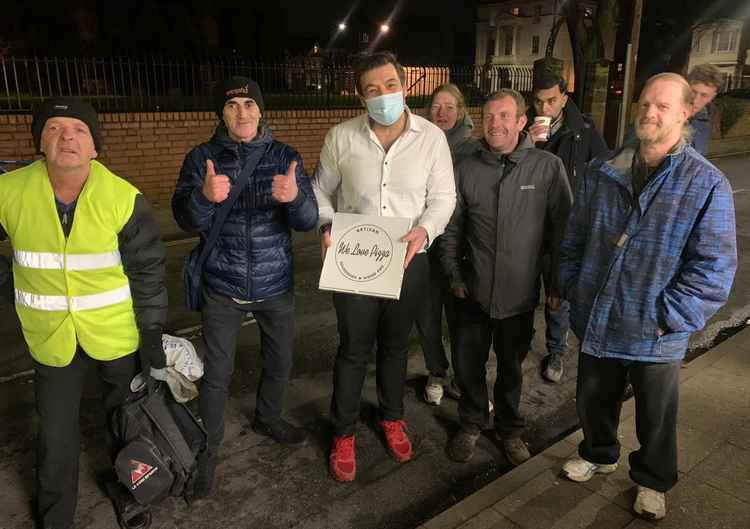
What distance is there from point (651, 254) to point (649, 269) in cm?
6

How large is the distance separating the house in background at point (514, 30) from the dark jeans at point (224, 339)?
5509cm

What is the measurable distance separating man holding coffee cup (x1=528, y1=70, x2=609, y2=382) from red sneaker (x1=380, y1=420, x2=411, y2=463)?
51.7 inches

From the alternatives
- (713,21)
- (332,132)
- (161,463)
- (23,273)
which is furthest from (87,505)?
(713,21)

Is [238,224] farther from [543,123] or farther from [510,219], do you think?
[543,123]

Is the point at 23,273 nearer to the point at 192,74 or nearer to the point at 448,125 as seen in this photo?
the point at 448,125

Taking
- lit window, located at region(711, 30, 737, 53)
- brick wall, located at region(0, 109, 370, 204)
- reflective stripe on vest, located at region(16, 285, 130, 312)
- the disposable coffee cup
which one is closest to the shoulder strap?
reflective stripe on vest, located at region(16, 285, 130, 312)

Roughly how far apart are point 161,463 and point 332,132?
1.76m

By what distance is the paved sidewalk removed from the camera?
9.05 ft

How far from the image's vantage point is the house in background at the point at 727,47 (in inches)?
1892

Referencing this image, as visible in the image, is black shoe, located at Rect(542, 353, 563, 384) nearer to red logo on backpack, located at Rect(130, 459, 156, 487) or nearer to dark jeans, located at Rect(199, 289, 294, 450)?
dark jeans, located at Rect(199, 289, 294, 450)

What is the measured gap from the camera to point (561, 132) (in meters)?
4.31

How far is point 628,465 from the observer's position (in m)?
3.16

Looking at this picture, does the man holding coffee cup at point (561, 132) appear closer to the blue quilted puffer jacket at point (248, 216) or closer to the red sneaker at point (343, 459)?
the red sneaker at point (343, 459)

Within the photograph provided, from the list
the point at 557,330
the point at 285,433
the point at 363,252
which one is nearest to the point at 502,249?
the point at 363,252
